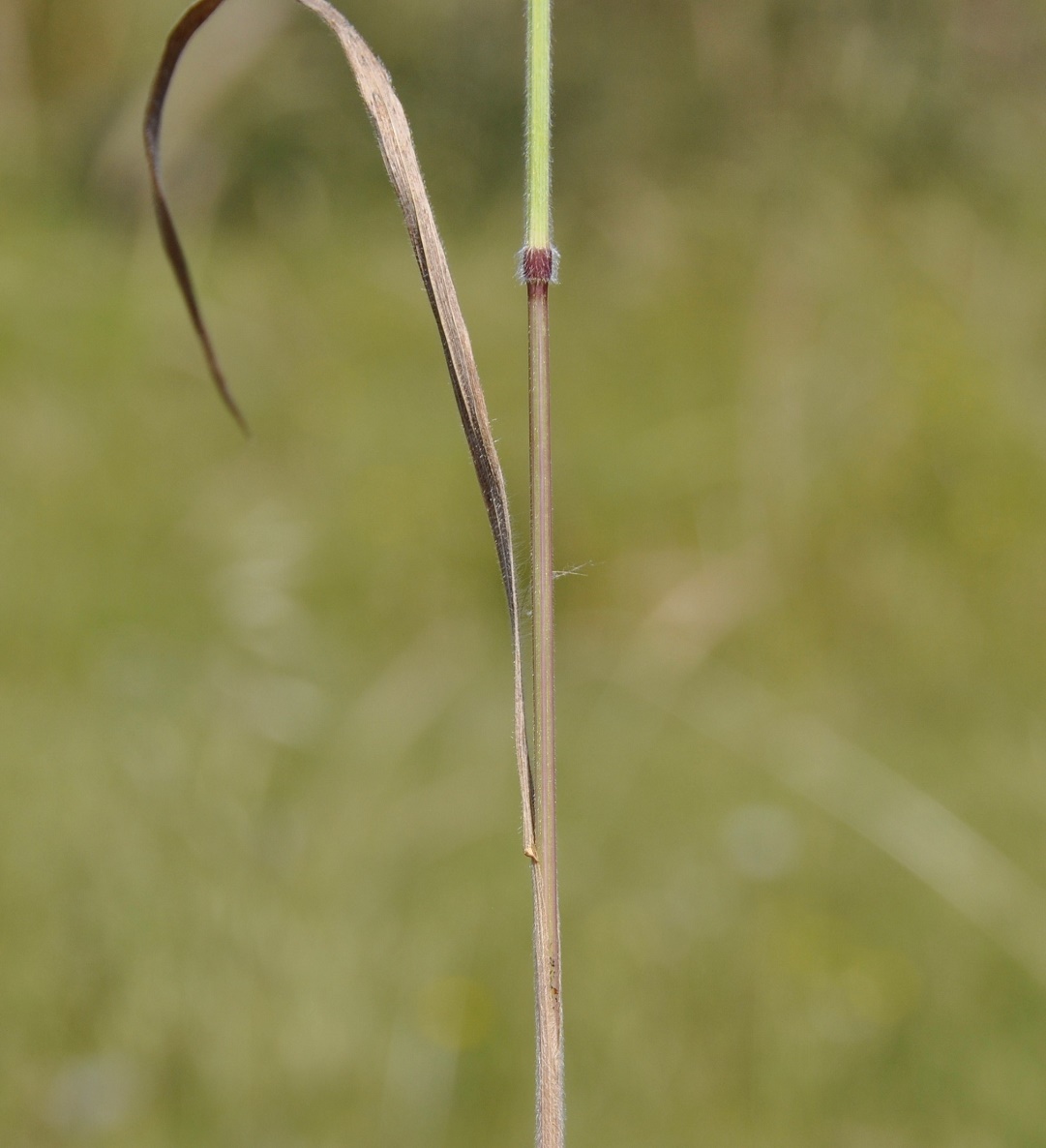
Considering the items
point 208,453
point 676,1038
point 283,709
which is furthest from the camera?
point 208,453

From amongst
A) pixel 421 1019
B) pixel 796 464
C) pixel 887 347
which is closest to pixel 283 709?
pixel 421 1019

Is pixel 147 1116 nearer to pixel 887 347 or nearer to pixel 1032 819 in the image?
pixel 1032 819

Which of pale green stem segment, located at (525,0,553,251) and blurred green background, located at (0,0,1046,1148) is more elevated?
blurred green background, located at (0,0,1046,1148)

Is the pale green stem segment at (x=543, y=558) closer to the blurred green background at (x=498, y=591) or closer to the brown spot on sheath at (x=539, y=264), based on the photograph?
the brown spot on sheath at (x=539, y=264)

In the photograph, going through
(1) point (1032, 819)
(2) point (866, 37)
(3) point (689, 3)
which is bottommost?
(1) point (1032, 819)

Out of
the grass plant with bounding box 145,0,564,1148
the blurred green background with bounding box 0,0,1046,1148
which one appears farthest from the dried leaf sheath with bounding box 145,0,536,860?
the blurred green background with bounding box 0,0,1046,1148

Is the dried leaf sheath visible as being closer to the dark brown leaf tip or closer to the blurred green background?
the dark brown leaf tip

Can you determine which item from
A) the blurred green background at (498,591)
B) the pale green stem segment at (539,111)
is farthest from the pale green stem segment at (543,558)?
the blurred green background at (498,591)
